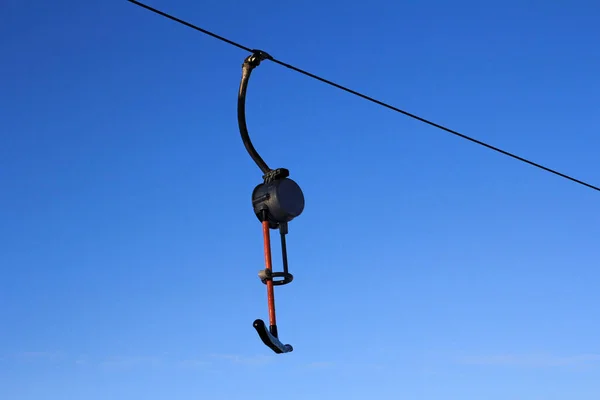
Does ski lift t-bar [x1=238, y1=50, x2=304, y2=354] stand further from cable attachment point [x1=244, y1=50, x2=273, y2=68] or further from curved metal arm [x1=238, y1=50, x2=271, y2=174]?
cable attachment point [x1=244, y1=50, x2=273, y2=68]

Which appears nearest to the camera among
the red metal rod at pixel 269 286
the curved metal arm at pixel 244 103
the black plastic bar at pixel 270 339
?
the black plastic bar at pixel 270 339

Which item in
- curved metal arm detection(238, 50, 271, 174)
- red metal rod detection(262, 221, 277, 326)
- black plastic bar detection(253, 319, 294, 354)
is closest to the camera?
black plastic bar detection(253, 319, 294, 354)

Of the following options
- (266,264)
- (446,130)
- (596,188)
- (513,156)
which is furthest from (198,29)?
(596,188)

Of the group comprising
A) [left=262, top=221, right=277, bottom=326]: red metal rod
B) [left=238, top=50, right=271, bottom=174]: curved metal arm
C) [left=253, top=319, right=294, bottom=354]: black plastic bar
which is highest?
[left=238, top=50, right=271, bottom=174]: curved metal arm

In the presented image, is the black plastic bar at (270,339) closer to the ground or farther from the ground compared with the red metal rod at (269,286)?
closer to the ground

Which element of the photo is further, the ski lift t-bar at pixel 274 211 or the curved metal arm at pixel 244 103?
the curved metal arm at pixel 244 103

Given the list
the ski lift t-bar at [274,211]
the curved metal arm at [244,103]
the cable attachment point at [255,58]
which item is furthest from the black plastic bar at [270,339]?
the cable attachment point at [255,58]

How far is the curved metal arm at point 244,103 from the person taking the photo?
28.8 ft

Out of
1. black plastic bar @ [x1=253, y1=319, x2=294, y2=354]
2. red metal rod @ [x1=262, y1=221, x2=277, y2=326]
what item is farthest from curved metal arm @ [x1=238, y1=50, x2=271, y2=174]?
black plastic bar @ [x1=253, y1=319, x2=294, y2=354]

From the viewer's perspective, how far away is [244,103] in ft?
29.7

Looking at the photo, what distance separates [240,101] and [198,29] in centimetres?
108

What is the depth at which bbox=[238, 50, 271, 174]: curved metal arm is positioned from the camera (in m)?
→ 8.79

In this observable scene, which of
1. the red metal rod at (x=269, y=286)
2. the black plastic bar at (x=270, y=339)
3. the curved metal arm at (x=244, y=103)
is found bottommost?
the black plastic bar at (x=270, y=339)

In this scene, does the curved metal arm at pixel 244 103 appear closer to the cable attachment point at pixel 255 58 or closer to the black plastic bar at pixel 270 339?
the cable attachment point at pixel 255 58
